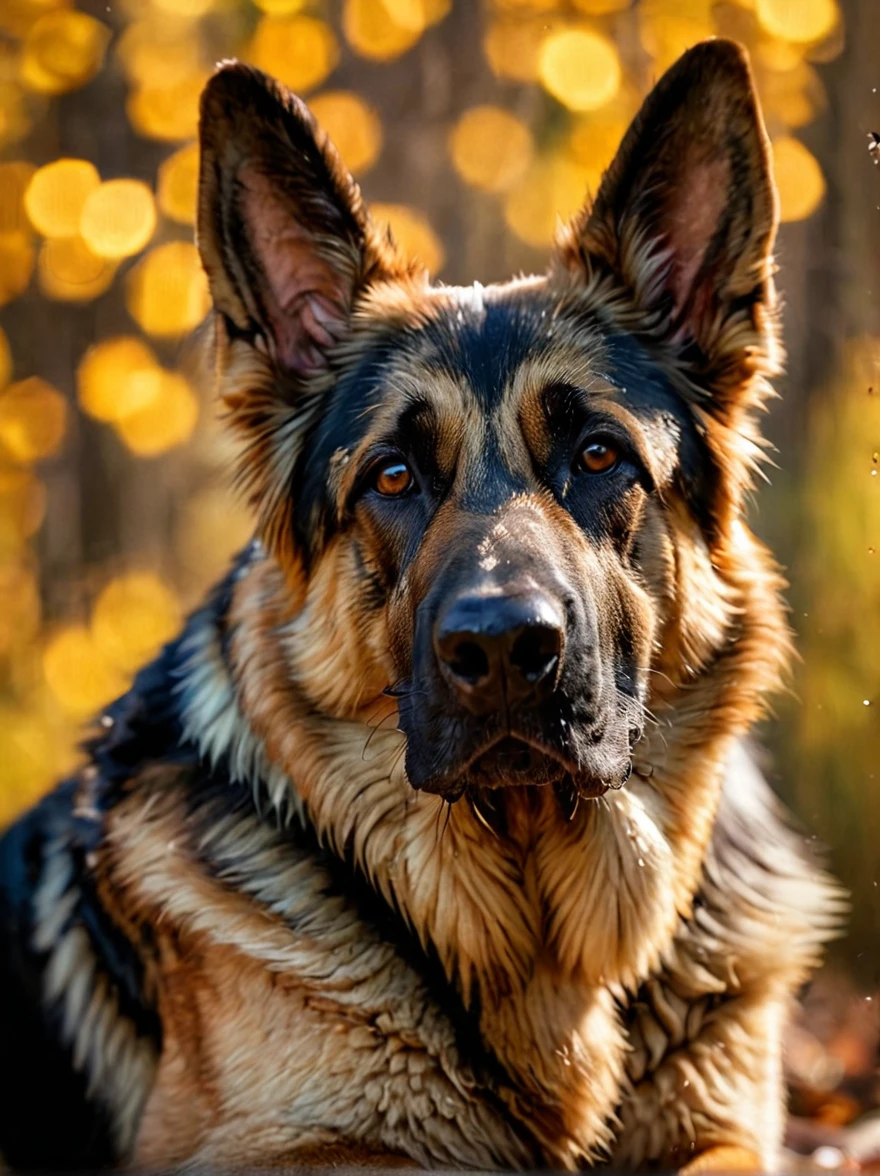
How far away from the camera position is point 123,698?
11.3ft

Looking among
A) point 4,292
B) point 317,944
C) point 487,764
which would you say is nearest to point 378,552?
point 487,764

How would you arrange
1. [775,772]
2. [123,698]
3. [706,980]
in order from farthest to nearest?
[775,772] < [123,698] < [706,980]

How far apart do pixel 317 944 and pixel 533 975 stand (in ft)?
1.72

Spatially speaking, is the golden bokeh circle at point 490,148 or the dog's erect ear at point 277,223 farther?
the golden bokeh circle at point 490,148

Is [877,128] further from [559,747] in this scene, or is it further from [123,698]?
[123,698]

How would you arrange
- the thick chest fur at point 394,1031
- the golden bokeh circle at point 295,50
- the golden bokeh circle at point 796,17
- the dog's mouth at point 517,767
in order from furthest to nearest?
the golden bokeh circle at point 295,50
the golden bokeh circle at point 796,17
the thick chest fur at point 394,1031
the dog's mouth at point 517,767

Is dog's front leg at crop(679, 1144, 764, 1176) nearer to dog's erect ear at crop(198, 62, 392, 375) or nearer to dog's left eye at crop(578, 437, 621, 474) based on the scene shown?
dog's left eye at crop(578, 437, 621, 474)

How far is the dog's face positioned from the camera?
101 inches

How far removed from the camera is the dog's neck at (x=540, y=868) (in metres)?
2.84

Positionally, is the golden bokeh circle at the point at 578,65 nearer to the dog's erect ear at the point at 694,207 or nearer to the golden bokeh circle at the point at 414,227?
the golden bokeh circle at the point at 414,227

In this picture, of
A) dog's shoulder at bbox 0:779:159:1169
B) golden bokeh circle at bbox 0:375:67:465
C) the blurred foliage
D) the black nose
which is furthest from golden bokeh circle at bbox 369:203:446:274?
dog's shoulder at bbox 0:779:159:1169

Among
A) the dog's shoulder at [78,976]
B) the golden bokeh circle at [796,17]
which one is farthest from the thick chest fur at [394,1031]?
the golden bokeh circle at [796,17]

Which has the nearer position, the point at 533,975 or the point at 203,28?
the point at 533,975

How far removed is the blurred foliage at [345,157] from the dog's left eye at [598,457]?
1061mm
